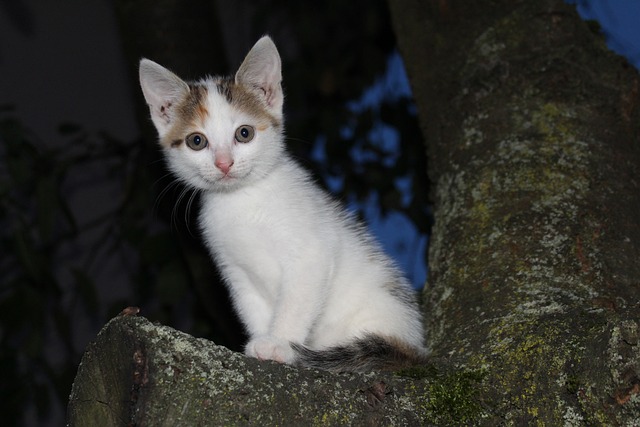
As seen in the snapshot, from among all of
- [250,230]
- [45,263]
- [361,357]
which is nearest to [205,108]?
[250,230]

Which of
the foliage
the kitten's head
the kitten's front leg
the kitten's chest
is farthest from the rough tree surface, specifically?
the foliage

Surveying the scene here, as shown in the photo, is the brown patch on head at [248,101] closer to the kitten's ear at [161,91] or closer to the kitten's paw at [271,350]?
the kitten's ear at [161,91]

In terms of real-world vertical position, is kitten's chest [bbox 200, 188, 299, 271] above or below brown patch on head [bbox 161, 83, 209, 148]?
below

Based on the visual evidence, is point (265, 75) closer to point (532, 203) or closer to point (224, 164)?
point (224, 164)

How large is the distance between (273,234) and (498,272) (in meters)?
0.48

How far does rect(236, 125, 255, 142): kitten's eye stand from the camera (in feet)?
5.52

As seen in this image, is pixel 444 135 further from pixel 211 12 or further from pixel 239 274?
pixel 211 12

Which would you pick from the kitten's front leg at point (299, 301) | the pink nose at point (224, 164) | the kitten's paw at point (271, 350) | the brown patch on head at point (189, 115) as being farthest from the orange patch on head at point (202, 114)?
the kitten's paw at point (271, 350)

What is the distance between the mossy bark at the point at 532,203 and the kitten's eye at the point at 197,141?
0.62 meters

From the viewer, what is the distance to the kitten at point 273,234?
1.45 metres

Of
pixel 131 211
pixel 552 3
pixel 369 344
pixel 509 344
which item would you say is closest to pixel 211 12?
pixel 131 211

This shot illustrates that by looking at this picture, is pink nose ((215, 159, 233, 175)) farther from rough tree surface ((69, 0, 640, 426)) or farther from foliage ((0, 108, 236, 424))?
foliage ((0, 108, 236, 424))

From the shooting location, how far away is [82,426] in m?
1.00

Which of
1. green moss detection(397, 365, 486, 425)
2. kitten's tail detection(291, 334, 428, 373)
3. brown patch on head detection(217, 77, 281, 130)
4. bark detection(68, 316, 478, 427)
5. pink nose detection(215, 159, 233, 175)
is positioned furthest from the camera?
brown patch on head detection(217, 77, 281, 130)
